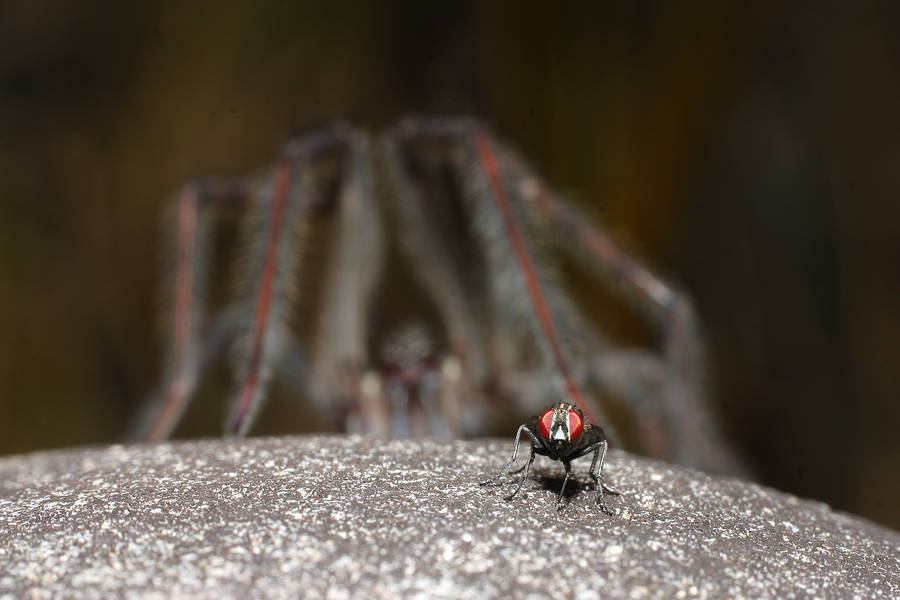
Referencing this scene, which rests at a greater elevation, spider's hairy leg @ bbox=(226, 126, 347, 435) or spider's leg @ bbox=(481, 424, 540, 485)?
spider's hairy leg @ bbox=(226, 126, 347, 435)

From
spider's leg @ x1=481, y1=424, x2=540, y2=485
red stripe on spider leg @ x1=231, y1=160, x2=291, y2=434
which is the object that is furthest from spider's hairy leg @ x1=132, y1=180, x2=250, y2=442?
spider's leg @ x1=481, y1=424, x2=540, y2=485

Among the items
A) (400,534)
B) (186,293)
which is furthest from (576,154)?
(400,534)

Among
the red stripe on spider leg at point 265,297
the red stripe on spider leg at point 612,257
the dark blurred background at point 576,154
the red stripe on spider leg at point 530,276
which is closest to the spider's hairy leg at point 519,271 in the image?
the red stripe on spider leg at point 530,276

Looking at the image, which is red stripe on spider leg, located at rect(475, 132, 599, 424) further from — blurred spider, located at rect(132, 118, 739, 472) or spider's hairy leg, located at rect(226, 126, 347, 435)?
spider's hairy leg, located at rect(226, 126, 347, 435)

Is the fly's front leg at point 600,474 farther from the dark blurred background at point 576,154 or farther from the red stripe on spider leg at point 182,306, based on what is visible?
the dark blurred background at point 576,154

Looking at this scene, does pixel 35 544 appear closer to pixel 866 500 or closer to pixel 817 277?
pixel 817 277

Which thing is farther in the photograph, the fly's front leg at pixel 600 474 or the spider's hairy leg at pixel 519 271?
the spider's hairy leg at pixel 519 271

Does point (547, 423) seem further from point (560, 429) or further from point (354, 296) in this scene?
point (354, 296)
